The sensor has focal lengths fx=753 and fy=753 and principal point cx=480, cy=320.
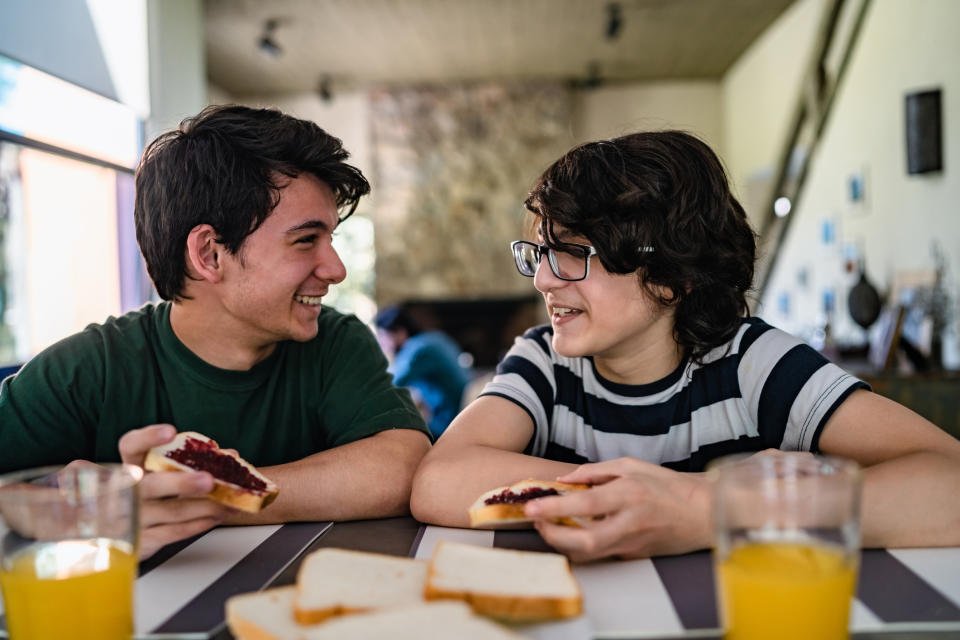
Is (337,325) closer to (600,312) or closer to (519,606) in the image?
(600,312)

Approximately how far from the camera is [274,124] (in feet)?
4.86

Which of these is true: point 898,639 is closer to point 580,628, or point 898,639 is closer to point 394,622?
point 580,628

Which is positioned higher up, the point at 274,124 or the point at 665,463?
the point at 274,124

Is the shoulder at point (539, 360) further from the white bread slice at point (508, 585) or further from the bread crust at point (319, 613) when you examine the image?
the bread crust at point (319, 613)

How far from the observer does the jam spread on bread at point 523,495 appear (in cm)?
98

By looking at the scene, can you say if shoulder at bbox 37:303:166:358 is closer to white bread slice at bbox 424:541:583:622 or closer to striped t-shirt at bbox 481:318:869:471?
striped t-shirt at bbox 481:318:869:471

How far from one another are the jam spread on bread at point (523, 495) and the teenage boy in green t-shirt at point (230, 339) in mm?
357

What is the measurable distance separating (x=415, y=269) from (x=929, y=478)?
7421mm

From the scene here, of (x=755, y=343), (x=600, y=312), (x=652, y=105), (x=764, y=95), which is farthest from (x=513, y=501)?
(x=652, y=105)

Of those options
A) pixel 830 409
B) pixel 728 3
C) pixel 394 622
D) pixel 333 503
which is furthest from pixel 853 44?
pixel 394 622

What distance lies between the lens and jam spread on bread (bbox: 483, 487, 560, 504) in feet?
3.20

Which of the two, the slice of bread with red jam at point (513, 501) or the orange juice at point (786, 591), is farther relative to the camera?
the slice of bread with red jam at point (513, 501)

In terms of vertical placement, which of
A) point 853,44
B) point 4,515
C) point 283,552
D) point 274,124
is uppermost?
point 853,44

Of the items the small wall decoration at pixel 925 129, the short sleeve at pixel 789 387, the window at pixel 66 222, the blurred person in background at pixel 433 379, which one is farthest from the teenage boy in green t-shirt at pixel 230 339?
the small wall decoration at pixel 925 129
